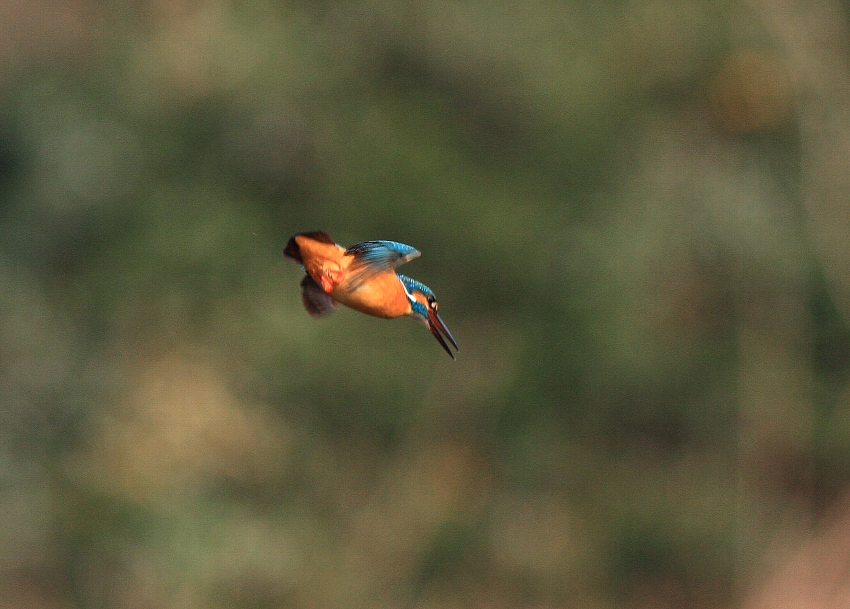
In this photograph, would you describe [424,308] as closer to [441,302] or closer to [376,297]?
[376,297]

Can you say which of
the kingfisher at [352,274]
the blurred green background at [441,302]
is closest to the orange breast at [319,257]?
the kingfisher at [352,274]

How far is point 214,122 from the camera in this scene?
6125 millimetres

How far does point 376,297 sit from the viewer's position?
2.11 ft

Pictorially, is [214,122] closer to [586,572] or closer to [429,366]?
[429,366]

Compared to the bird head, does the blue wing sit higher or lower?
lower

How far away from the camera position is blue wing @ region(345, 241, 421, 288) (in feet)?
2.14

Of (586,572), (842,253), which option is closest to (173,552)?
(586,572)

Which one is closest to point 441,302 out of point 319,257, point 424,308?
point 424,308

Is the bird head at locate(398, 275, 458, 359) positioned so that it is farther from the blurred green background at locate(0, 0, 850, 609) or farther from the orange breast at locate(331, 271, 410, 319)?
the blurred green background at locate(0, 0, 850, 609)

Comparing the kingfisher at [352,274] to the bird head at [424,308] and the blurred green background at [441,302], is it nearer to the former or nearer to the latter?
the bird head at [424,308]

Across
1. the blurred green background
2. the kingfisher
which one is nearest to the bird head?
the kingfisher

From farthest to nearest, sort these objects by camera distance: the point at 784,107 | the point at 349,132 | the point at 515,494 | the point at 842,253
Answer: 1. the point at 349,132
2. the point at 515,494
3. the point at 784,107
4. the point at 842,253

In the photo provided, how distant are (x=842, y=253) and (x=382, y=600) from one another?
94.6 inches

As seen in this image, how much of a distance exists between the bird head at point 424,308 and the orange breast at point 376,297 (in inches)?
2.7
